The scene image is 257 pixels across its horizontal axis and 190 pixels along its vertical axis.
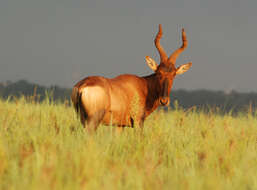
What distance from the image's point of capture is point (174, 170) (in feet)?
14.7

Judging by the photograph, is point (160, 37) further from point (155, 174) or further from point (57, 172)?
point (57, 172)

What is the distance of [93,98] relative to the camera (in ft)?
21.8

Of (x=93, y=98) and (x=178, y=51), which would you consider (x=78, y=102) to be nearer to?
(x=93, y=98)

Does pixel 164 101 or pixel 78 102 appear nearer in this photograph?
pixel 78 102

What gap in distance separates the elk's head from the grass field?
1306 millimetres

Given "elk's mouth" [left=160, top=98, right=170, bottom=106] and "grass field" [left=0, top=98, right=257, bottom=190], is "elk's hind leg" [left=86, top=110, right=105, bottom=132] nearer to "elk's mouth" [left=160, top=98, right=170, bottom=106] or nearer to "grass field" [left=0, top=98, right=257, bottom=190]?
"grass field" [left=0, top=98, right=257, bottom=190]

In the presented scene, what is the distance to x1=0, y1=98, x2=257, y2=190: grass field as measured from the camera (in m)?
3.53

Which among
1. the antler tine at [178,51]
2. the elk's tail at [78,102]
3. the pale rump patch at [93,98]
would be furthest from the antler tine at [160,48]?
the elk's tail at [78,102]

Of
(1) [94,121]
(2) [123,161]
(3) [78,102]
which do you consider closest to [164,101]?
(1) [94,121]

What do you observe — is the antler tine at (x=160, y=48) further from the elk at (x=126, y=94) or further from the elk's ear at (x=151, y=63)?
the elk's ear at (x=151, y=63)

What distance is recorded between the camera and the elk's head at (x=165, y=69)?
786cm

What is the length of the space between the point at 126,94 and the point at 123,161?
319cm

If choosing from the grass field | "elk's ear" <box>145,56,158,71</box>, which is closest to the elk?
"elk's ear" <box>145,56,158,71</box>

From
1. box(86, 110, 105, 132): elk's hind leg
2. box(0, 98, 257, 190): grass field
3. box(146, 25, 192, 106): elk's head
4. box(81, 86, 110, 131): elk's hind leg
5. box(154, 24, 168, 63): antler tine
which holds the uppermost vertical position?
box(154, 24, 168, 63): antler tine
